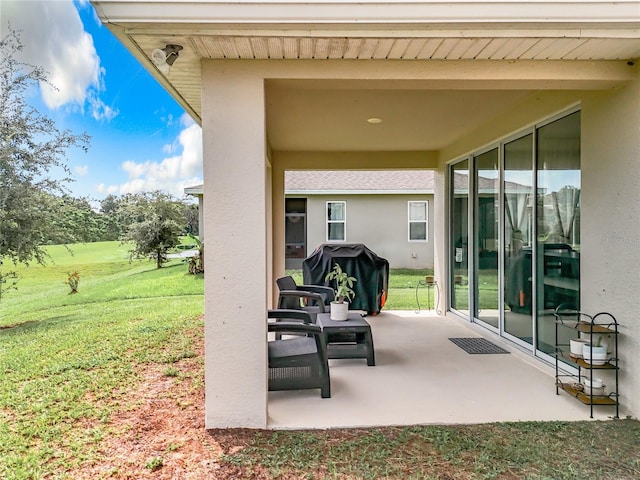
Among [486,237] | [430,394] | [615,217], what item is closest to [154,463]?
[430,394]

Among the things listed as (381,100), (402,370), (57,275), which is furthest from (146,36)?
(57,275)

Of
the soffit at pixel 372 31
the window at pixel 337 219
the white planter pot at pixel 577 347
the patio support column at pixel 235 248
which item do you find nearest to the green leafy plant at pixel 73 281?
the window at pixel 337 219

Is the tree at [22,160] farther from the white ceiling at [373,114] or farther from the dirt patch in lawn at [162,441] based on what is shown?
the dirt patch in lawn at [162,441]

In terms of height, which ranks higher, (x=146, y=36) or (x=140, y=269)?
(x=146, y=36)

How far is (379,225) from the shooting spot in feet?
48.5

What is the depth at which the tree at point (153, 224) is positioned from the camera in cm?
1420

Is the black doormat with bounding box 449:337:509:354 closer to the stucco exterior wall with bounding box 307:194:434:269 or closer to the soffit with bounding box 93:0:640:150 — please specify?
the soffit with bounding box 93:0:640:150

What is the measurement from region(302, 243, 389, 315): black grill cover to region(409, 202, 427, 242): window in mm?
7517

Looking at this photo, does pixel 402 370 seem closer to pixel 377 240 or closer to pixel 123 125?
pixel 377 240

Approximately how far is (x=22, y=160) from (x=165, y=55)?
6.79m

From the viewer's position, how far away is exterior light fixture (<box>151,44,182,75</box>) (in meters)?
2.83

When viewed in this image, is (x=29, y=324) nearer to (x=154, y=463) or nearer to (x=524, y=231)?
(x=154, y=463)

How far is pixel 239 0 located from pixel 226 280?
1.92 meters

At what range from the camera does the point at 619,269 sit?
3.32 meters
